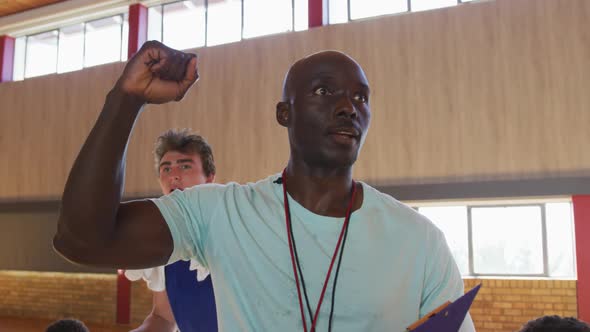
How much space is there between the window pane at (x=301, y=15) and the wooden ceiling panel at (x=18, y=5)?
496 cm

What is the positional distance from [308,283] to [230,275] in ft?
0.50

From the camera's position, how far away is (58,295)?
34.4ft

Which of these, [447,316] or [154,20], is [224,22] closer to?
[154,20]

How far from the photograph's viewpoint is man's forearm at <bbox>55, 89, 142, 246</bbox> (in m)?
0.91

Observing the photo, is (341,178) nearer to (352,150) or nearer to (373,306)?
(352,150)

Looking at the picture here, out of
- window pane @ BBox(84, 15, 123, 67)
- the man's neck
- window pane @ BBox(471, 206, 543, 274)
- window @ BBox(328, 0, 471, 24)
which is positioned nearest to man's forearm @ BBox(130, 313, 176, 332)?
the man's neck

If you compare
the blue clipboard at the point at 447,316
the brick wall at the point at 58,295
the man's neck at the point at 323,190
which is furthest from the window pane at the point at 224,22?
the blue clipboard at the point at 447,316

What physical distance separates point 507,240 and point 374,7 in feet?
12.6

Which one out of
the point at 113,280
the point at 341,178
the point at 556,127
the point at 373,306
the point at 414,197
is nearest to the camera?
the point at 373,306

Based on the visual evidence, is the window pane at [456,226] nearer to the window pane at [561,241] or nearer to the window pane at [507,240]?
the window pane at [507,240]

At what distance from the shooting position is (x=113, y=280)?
9.84 m

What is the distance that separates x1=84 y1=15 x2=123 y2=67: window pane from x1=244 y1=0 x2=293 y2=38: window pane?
2815 mm

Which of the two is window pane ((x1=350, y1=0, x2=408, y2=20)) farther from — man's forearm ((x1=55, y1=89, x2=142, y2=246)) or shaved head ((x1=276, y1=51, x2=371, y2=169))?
man's forearm ((x1=55, y1=89, x2=142, y2=246))

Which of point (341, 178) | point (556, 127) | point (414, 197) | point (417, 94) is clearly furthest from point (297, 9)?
point (341, 178)
